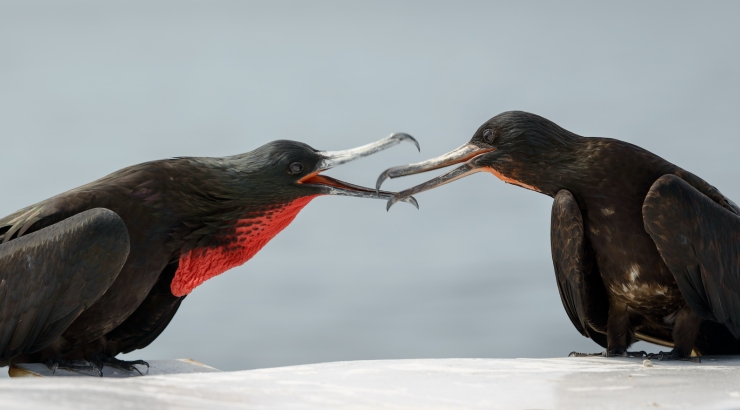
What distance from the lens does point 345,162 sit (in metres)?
5.19

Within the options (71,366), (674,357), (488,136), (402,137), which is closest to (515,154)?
(488,136)

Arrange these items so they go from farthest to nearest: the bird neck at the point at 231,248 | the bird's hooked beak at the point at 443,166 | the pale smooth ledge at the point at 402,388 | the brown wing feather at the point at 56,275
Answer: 1. the bird's hooked beak at the point at 443,166
2. the bird neck at the point at 231,248
3. the brown wing feather at the point at 56,275
4. the pale smooth ledge at the point at 402,388

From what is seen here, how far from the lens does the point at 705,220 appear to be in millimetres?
4609

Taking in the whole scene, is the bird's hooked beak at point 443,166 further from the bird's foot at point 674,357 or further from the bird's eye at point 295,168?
the bird's foot at point 674,357

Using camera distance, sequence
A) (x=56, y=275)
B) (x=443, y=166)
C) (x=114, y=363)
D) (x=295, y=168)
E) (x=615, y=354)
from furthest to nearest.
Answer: (x=443, y=166)
(x=295, y=168)
(x=615, y=354)
(x=114, y=363)
(x=56, y=275)

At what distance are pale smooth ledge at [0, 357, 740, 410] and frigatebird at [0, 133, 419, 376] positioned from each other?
1.08 metres

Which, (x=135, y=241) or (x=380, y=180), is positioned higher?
(x=380, y=180)

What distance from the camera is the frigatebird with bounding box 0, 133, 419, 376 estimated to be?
4277 mm

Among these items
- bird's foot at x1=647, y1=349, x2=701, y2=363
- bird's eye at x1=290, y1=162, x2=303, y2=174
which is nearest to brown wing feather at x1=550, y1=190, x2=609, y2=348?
bird's foot at x1=647, y1=349, x2=701, y2=363

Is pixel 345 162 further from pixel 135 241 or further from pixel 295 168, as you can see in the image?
pixel 135 241

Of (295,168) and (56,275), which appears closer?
(56,275)

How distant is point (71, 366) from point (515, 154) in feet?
9.71

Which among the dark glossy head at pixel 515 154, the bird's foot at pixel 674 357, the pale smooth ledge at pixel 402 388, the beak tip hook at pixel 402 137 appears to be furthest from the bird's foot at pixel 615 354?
the beak tip hook at pixel 402 137

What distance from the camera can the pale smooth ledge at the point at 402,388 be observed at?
9.28ft
